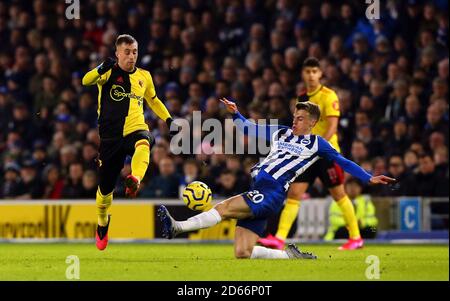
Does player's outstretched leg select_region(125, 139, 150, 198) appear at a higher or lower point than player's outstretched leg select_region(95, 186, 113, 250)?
higher

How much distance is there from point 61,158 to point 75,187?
1100 mm

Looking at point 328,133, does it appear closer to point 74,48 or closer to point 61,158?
point 61,158

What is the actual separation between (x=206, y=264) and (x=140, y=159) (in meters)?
1.35

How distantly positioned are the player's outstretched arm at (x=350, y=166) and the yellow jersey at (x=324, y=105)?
1.95 meters

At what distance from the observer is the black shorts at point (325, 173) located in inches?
505

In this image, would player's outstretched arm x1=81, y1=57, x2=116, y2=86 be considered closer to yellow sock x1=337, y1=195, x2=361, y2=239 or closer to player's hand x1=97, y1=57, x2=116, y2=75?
player's hand x1=97, y1=57, x2=116, y2=75

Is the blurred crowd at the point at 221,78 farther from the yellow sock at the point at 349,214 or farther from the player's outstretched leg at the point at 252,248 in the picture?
the player's outstretched leg at the point at 252,248

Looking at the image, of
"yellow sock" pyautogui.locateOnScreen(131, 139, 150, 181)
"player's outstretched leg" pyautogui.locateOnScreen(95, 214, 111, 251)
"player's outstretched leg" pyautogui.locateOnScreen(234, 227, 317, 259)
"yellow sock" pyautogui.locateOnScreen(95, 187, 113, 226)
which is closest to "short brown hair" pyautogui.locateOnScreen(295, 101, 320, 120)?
"player's outstretched leg" pyautogui.locateOnScreen(234, 227, 317, 259)

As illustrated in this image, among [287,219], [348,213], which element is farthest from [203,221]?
[348,213]

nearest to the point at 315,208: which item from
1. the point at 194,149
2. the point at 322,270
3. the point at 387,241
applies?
the point at 387,241

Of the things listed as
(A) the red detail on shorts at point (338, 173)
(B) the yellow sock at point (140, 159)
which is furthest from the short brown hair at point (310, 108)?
(A) the red detail on shorts at point (338, 173)

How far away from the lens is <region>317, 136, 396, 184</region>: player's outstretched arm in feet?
33.8

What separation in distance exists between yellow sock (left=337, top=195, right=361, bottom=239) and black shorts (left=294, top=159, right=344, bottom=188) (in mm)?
239

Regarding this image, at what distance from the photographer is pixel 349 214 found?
42.9 feet
